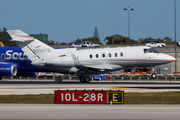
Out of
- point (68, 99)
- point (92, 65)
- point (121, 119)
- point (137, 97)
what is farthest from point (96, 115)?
point (92, 65)

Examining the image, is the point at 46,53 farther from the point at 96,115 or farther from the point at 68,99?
the point at 96,115

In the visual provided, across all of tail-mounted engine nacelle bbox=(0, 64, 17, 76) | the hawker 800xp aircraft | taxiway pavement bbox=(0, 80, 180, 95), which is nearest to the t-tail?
the hawker 800xp aircraft

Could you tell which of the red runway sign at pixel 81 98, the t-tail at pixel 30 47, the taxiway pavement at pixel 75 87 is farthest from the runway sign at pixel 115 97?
the t-tail at pixel 30 47

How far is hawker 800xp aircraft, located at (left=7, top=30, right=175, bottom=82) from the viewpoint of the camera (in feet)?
137

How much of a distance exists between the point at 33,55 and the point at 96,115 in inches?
1124

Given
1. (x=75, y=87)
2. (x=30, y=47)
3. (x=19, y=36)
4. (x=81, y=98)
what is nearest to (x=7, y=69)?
(x=30, y=47)

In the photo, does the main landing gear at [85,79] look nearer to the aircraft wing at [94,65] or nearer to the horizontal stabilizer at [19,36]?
the aircraft wing at [94,65]

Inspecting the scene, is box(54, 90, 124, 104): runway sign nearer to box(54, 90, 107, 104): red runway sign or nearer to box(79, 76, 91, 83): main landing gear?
box(54, 90, 107, 104): red runway sign

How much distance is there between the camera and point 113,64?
4206 cm

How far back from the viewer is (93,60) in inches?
1657

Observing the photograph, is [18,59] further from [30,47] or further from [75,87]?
[75,87]

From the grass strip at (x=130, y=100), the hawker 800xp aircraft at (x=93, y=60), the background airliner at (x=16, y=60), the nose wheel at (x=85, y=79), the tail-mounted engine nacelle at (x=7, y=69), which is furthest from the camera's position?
the background airliner at (x=16, y=60)

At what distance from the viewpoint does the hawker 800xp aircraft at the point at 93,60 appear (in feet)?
137

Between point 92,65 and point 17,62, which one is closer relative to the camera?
point 92,65
